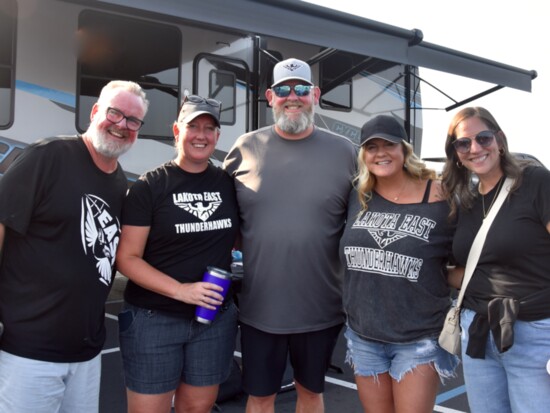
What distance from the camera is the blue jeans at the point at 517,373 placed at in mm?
2070

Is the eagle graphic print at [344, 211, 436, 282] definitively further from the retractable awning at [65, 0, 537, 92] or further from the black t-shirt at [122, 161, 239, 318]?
the retractable awning at [65, 0, 537, 92]

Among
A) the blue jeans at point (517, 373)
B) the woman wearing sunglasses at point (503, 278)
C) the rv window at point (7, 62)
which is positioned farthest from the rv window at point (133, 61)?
the blue jeans at point (517, 373)

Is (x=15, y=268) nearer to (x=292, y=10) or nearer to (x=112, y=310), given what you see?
(x=292, y=10)

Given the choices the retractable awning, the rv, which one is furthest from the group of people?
the rv

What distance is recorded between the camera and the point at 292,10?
496 centimetres

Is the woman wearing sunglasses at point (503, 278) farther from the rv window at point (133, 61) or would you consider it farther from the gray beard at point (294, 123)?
the rv window at point (133, 61)

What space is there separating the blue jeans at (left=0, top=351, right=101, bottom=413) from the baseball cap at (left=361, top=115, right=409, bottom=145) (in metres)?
1.57

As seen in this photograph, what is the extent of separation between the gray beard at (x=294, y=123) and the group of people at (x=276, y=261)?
1 cm

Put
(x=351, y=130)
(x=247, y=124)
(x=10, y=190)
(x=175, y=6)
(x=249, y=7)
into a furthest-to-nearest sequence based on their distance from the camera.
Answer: (x=351, y=130) → (x=247, y=124) → (x=249, y=7) → (x=175, y=6) → (x=10, y=190)

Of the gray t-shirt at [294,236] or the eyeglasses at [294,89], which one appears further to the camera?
the eyeglasses at [294,89]

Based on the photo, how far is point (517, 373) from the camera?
2.11m

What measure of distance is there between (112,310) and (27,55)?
2.80 m

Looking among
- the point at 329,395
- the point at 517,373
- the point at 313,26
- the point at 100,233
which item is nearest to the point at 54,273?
the point at 100,233

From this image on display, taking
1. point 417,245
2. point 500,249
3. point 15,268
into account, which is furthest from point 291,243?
point 15,268
